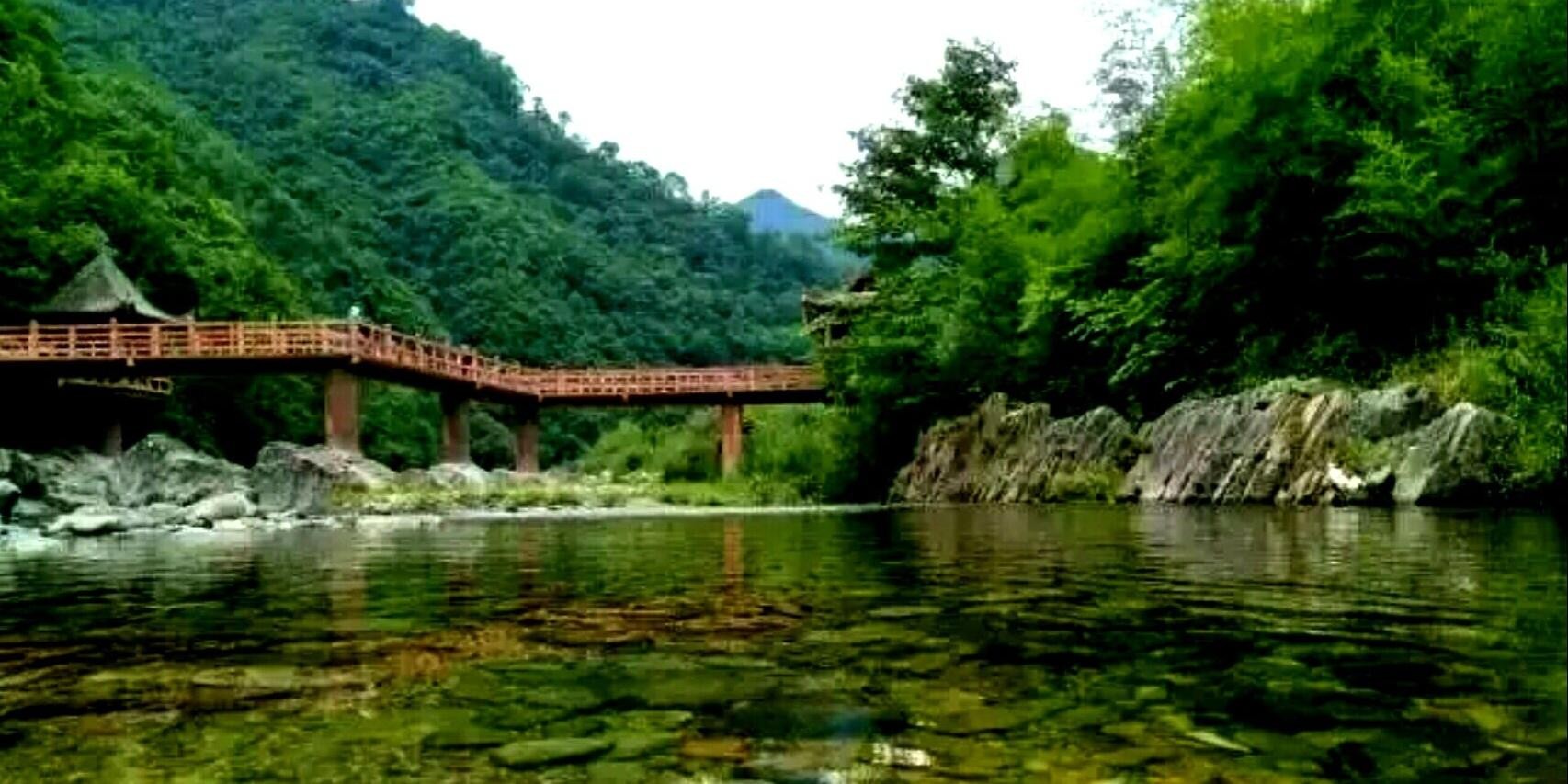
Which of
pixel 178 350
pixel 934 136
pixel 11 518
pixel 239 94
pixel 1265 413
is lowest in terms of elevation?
pixel 11 518

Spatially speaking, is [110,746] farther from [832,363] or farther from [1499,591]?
[832,363]

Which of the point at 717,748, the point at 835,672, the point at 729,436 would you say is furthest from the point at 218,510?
the point at 729,436

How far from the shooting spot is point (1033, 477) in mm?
21156

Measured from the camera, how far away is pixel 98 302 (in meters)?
35.9

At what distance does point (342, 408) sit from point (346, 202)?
46.3 metres

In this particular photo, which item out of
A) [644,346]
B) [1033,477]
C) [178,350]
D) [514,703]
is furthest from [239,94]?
[514,703]

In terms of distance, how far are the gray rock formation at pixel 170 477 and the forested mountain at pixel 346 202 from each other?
14.4m

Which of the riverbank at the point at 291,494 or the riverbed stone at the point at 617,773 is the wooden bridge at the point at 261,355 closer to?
the riverbank at the point at 291,494

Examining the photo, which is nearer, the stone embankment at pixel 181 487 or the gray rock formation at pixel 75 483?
the stone embankment at pixel 181 487

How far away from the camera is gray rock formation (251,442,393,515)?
26.4 m

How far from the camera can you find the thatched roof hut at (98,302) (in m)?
35.9

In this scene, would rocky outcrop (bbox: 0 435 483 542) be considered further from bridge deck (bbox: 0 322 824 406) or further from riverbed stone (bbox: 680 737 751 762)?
riverbed stone (bbox: 680 737 751 762)

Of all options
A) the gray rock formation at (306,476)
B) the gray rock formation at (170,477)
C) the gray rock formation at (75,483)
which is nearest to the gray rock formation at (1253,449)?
the gray rock formation at (306,476)

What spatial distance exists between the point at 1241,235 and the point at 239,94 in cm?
8078
